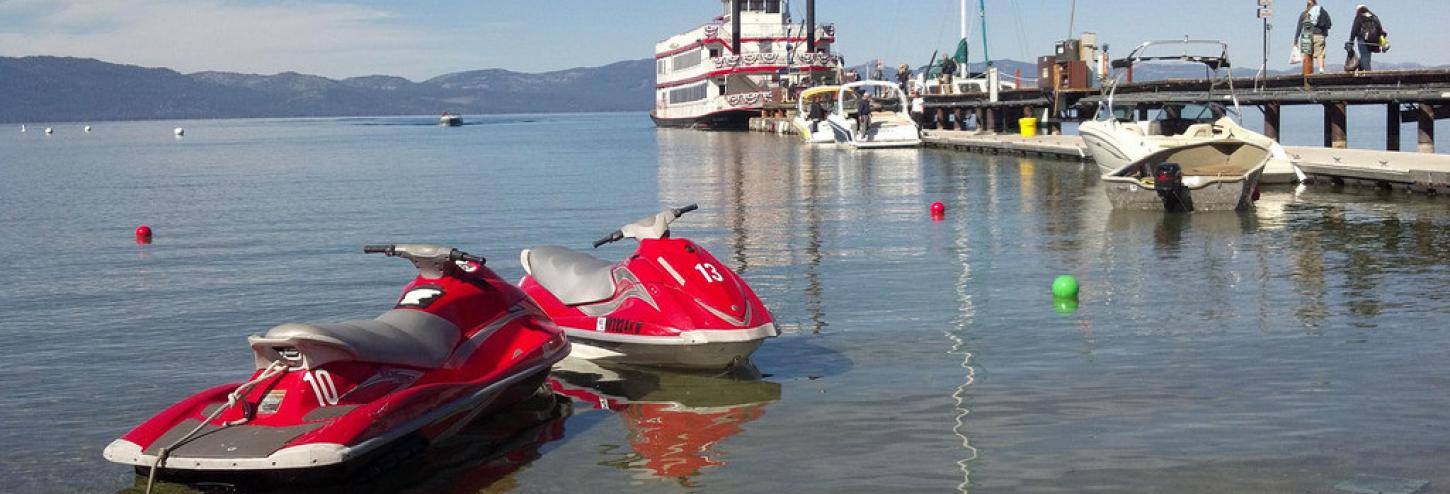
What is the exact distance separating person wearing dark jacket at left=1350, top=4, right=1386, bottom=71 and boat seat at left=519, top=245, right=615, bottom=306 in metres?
24.4

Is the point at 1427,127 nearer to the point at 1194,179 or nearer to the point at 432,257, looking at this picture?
the point at 1194,179

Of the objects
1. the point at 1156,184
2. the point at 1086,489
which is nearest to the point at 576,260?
the point at 1086,489

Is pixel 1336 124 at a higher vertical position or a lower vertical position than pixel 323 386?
higher

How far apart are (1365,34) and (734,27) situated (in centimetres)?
6763

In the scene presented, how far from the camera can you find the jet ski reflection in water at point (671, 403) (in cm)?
873

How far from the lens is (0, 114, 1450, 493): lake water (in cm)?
837

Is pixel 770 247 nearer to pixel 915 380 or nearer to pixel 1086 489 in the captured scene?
pixel 915 380

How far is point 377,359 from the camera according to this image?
26.7 ft

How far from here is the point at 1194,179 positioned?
22797 mm

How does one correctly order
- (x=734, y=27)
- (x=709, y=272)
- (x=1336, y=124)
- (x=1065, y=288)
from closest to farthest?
(x=709, y=272) → (x=1065, y=288) → (x=1336, y=124) → (x=734, y=27)

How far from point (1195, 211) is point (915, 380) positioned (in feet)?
44.4

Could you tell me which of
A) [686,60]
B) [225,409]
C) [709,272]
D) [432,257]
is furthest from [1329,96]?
[686,60]

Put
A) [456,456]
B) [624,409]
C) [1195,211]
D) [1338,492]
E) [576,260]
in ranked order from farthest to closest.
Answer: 1. [1195,211]
2. [576,260]
3. [624,409]
4. [456,456]
5. [1338,492]

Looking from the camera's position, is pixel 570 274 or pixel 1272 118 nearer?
pixel 570 274
